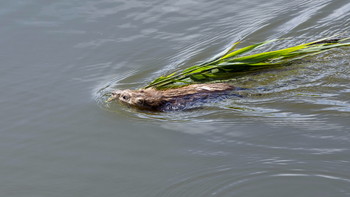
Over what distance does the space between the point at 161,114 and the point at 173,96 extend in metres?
0.25

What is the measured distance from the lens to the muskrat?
18.5ft

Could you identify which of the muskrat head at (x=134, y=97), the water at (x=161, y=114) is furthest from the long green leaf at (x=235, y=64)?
the muskrat head at (x=134, y=97)

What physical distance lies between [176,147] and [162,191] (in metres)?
0.68

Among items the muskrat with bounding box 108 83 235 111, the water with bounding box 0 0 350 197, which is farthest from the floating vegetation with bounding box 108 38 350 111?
the water with bounding box 0 0 350 197

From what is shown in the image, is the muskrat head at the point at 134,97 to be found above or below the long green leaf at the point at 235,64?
below

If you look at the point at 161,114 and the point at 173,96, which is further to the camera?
the point at 173,96

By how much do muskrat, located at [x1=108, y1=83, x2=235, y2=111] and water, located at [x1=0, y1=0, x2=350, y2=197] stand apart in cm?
14

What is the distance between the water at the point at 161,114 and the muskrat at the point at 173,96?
14cm

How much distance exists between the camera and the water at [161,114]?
439 centimetres

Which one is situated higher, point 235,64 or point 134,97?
point 235,64

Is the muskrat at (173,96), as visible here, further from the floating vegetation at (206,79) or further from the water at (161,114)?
the water at (161,114)

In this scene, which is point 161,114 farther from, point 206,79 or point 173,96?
point 206,79

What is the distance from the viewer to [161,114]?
5.55 metres

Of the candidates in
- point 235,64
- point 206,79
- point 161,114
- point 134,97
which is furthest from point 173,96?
point 235,64
